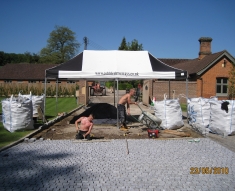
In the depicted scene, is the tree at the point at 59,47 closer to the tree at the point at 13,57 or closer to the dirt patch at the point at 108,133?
the tree at the point at 13,57

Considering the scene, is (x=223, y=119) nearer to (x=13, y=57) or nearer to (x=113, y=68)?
(x=113, y=68)

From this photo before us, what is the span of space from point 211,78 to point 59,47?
51.5 meters

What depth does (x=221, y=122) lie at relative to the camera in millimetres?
8602

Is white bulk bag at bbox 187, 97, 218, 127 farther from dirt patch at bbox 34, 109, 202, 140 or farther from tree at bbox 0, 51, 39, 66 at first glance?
tree at bbox 0, 51, 39, 66

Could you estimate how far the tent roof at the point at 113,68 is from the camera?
9.85 metres

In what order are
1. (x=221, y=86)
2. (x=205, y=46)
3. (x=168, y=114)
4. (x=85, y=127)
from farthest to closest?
(x=205, y=46) < (x=221, y=86) < (x=168, y=114) < (x=85, y=127)

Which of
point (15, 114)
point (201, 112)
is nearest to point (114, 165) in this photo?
point (15, 114)

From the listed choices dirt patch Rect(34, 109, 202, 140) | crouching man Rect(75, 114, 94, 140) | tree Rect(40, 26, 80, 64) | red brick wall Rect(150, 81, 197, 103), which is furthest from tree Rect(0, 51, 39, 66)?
crouching man Rect(75, 114, 94, 140)

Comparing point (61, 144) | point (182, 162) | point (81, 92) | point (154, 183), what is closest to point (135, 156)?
point (182, 162)

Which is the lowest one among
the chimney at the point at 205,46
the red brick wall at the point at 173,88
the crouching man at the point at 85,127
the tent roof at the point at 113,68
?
the crouching man at the point at 85,127

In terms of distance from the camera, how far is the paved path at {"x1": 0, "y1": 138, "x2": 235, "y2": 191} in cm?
420

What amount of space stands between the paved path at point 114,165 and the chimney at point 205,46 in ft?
75.3

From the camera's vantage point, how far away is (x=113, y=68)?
402 inches
